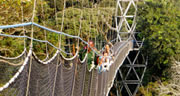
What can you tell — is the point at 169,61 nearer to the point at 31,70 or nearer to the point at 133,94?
the point at 133,94

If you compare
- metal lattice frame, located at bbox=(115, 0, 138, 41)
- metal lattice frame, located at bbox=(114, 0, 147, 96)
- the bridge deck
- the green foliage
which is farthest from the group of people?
metal lattice frame, located at bbox=(115, 0, 138, 41)

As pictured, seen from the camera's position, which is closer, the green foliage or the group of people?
the group of people

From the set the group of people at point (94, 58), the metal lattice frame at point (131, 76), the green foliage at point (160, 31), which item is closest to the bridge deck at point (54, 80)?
the group of people at point (94, 58)

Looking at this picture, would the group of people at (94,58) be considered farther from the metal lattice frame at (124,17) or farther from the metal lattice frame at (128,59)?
the metal lattice frame at (124,17)

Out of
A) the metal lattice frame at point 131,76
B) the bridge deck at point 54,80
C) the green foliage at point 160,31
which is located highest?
the bridge deck at point 54,80

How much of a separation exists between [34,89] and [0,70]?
2.03ft

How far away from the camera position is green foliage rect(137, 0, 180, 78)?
1848 centimetres

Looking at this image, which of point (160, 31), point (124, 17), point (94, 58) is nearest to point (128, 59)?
point (124, 17)

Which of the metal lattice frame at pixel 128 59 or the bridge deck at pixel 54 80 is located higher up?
the bridge deck at pixel 54 80

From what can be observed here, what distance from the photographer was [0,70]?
3768 millimetres

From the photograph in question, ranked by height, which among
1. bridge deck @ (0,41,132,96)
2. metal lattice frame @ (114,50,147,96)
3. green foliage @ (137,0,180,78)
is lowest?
metal lattice frame @ (114,50,147,96)

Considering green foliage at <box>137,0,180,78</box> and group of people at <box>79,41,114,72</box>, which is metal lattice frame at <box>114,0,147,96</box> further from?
group of people at <box>79,41,114,72</box>

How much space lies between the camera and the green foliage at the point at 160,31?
18.5m

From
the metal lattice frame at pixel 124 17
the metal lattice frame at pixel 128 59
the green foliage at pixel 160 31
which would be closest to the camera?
the green foliage at pixel 160 31
